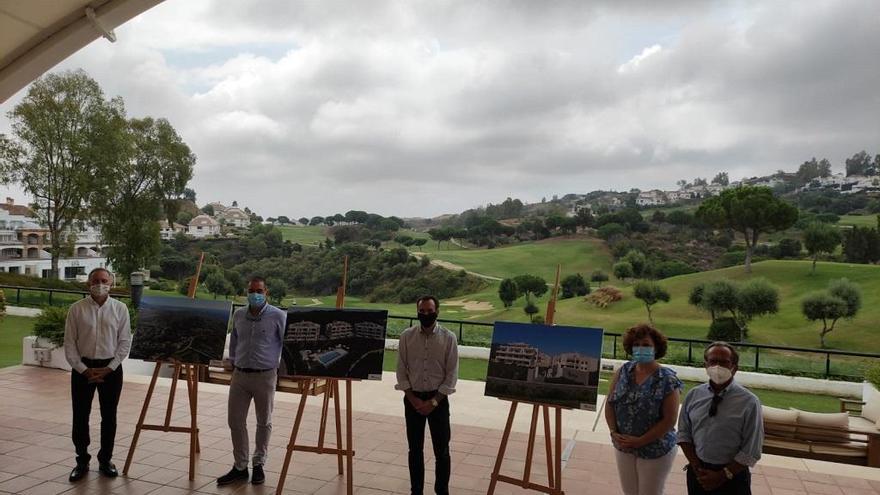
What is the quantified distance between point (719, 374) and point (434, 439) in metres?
1.93

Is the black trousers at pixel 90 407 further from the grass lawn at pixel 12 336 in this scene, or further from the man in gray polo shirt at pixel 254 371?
the grass lawn at pixel 12 336

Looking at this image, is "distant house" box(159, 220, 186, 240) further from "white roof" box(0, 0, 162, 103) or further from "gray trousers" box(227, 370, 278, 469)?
"gray trousers" box(227, 370, 278, 469)

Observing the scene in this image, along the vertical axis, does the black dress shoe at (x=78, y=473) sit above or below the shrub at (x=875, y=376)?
below

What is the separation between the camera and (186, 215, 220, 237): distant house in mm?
32219

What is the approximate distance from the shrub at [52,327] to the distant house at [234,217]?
93.0 ft

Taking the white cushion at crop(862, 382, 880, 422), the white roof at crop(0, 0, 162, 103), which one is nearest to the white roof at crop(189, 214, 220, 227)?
the white roof at crop(0, 0, 162, 103)

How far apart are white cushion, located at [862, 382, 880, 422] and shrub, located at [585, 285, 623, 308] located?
23758mm

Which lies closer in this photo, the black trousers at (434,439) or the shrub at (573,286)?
the black trousers at (434,439)

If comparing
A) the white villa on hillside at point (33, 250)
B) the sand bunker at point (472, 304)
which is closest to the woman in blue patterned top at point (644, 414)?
the white villa on hillside at point (33, 250)

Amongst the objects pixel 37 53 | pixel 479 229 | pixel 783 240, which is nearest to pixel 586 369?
pixel 37 53

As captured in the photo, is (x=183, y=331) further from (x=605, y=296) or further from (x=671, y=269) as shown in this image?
(x=671, y=269)

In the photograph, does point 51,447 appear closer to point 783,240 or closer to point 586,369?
point 586,369

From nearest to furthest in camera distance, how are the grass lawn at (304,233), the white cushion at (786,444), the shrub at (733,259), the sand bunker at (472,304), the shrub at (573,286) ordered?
1. the white cushion at (786,444)
2. the shrub at (573,286)
3. the sand bunker at (472,304)
4. the shrub at (733,259)
5. the grass lawn at (304,233)

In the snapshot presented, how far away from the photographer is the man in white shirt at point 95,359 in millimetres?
4414
